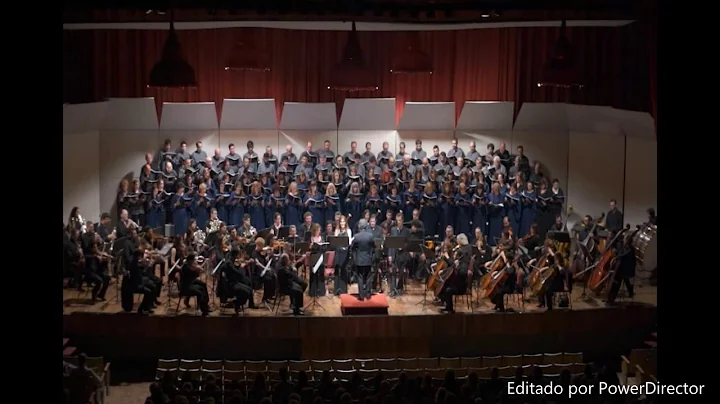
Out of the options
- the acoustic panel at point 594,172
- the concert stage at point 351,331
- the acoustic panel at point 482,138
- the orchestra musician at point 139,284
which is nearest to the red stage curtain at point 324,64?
the acoustic panel at point 482,138

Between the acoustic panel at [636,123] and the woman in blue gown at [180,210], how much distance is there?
7695mm

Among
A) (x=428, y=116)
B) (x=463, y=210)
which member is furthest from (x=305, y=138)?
(x=463, y=210)

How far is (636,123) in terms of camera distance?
17047 millimetres

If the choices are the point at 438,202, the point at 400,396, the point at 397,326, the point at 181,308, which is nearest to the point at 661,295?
the point at 400,396

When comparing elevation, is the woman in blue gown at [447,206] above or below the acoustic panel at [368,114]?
below

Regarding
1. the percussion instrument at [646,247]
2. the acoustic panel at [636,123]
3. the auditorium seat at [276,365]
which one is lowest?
the auditorium seat at [276,365]

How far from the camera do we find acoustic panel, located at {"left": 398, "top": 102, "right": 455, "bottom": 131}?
63.8 feet

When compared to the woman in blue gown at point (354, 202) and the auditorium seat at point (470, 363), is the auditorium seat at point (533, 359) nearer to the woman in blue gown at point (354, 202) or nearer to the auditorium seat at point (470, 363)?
the auditorium seat at point (470, 363)

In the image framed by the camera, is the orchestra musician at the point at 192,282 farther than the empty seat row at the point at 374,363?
Yes

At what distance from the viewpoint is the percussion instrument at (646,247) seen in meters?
15.7

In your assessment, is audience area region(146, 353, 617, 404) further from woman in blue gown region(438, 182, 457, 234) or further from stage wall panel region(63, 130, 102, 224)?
stage wall panel region(63, 130, 102, 224)

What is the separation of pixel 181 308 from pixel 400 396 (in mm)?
4814

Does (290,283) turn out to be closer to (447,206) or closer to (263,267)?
(263,267)

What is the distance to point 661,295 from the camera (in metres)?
8.36
